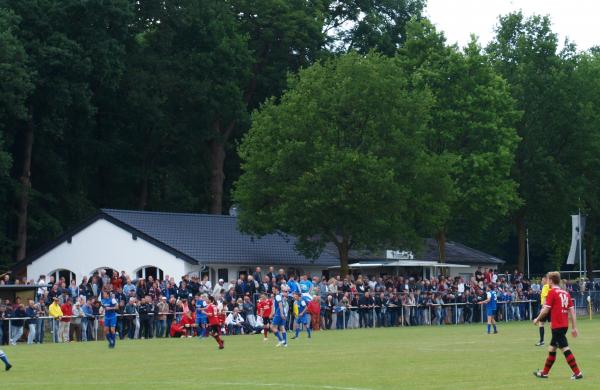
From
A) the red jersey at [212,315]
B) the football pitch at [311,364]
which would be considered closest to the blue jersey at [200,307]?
the football pitch at [311,364]

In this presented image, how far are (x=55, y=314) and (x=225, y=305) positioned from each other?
689cm

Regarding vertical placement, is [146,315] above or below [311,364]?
above

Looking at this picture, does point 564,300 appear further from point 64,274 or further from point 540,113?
point 540,113

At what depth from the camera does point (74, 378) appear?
77.2 ft

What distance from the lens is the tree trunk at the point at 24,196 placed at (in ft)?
215

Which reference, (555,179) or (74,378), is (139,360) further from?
(555,179)

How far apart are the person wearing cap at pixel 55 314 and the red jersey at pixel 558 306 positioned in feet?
79.8

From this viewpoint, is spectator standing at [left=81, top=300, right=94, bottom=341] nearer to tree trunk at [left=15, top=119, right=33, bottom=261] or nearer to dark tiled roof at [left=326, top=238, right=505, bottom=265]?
tree trunk at [left=15, top=119, right=33, bottom=261]

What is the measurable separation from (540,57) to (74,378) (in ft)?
198

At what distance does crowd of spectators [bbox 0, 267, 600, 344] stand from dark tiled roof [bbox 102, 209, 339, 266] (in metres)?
8.44

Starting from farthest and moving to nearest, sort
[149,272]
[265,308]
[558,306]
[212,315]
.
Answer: [149,272] → [265,308] → [212,315] → [558,306]

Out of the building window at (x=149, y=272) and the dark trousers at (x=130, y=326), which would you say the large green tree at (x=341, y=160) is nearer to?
the building window at (x=149, y=272)

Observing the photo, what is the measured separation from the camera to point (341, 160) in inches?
2329

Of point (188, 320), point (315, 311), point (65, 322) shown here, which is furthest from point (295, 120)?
point (65, 322)
